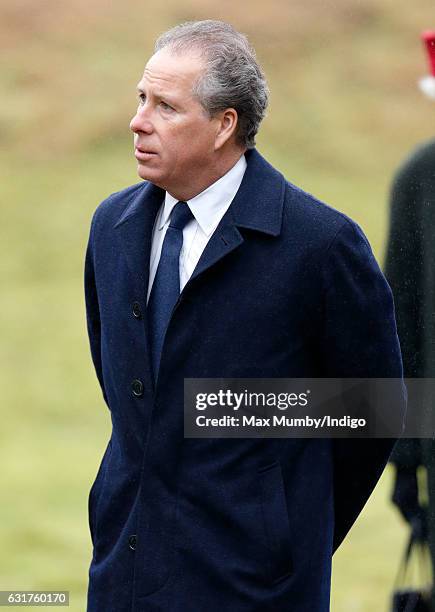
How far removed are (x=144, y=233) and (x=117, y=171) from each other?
12.9 feet

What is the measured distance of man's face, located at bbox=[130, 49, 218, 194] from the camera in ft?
7.77

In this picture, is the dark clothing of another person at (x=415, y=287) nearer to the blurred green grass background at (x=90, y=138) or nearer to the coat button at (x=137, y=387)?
the coat button at (x=137, y=387)

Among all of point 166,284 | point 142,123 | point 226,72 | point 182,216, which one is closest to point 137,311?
point 166,284

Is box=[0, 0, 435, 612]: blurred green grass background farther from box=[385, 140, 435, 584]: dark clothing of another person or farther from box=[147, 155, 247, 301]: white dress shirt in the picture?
box=[147, 155, 247, 301]: white dress shirt

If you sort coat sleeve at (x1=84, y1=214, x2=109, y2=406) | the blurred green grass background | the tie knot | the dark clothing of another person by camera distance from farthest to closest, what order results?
the blurred green grass background < the dark clothing of another person < coat sleeve at (x1=84, y1=214, x2=109, y2=406) < the tie knot

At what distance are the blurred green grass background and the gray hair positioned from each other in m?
2.37

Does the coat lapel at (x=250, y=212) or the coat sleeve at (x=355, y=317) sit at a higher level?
the coat lapel at (x=250, y=212)

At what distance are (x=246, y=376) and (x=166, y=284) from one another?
202 mm

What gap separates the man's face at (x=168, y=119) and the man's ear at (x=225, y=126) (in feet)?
0.08

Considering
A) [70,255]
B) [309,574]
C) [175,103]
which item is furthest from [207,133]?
[70,255]

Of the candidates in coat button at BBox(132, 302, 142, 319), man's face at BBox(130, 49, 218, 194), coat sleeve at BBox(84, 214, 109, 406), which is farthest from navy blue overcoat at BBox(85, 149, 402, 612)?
coat sleeve at BBox(84, 214, 109, 406)

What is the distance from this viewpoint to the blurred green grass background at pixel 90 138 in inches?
204

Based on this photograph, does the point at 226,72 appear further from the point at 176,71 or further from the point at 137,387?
the point at 137,387

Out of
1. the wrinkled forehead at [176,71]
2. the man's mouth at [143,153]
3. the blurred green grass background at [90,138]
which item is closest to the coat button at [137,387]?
the man's mouth at [143,153]
